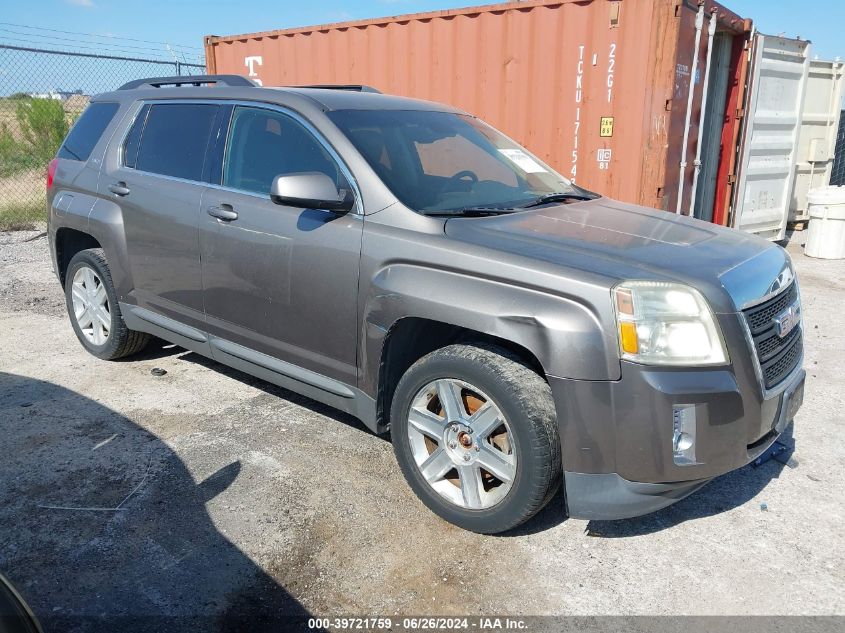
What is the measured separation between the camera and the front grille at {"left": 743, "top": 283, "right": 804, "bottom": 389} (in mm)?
2656

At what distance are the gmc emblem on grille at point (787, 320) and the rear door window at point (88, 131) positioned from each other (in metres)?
4.19

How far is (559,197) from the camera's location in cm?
369

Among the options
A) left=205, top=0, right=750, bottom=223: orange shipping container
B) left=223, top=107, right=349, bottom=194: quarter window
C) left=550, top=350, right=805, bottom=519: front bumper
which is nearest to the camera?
left=550, top=350, right=805, bottom=519: front bumper

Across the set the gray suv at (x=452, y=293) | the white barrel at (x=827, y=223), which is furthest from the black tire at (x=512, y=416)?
the white barrel at (x=827, y=223)

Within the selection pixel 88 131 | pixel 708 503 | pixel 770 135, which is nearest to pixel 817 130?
pixel 770 135

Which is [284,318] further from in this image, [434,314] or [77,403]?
[77,403]

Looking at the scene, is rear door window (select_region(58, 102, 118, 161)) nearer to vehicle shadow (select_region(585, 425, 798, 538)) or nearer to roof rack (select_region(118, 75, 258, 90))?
roof rack (select_region(118, 75, 258, 90))

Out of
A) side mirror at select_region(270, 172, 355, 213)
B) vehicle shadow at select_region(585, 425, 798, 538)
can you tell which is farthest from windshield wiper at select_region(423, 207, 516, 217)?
vehicle shadow at select_region(585, 425, 798, 538)

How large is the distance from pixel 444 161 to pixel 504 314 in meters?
1.38

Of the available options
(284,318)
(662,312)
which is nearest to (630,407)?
(662,312)

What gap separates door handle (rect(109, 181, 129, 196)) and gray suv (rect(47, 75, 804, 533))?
2 centimetres

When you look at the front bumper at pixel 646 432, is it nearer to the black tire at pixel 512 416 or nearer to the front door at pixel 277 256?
the black tire at pixel 512 416

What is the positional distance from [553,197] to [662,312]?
133 centimetres

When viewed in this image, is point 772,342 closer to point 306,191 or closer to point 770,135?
point 306,191
